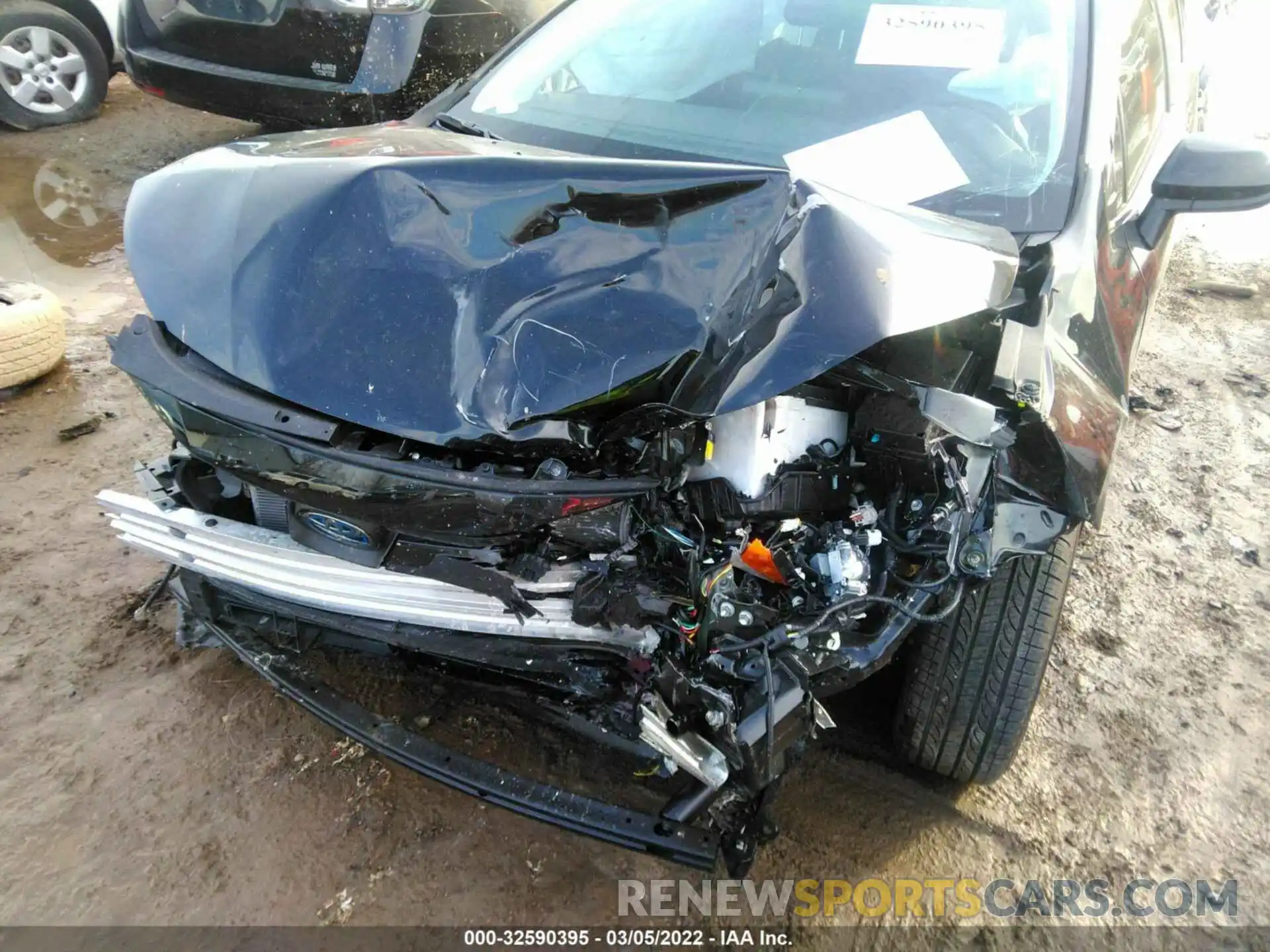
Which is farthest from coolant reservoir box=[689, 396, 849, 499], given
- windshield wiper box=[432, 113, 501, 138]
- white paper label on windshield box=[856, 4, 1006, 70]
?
windshield wiper box=[432, 113, 501, 138]

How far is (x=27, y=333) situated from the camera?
330 cm

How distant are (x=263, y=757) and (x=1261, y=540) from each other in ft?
11.2

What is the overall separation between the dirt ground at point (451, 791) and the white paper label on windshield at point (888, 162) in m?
1.39

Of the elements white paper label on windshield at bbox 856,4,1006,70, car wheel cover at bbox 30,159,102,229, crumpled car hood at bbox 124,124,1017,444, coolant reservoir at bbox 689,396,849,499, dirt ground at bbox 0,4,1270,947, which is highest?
white paper label on windshield at bbox 856,4,1006,70

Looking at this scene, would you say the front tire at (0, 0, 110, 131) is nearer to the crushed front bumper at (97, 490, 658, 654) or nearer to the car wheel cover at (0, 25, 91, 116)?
the car wheel cover at (0, 25, 91, 116)

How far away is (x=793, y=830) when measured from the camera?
1971 mm

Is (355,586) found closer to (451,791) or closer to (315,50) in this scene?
(451,791)

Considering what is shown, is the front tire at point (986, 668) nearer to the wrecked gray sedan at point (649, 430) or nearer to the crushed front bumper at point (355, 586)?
the wrecked gray sedan at point (649, 430)

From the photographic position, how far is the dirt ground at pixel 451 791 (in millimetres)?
1809

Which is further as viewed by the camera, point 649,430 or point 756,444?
point 756,444

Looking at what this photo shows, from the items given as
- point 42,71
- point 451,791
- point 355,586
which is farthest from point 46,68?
point 451,791

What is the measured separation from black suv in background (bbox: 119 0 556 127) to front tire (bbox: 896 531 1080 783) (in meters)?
3.80

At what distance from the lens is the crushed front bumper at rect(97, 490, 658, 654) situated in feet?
5.22

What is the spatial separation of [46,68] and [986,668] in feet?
22.4
